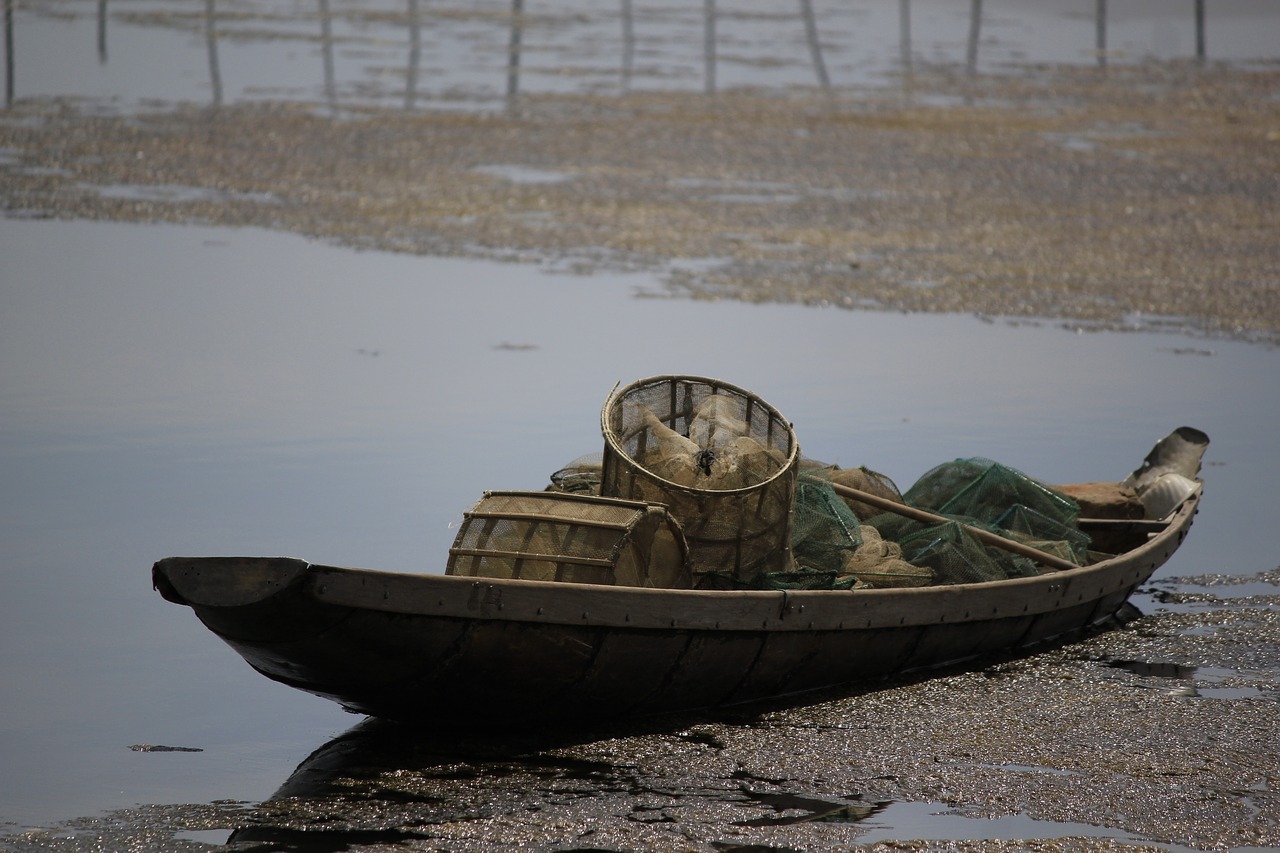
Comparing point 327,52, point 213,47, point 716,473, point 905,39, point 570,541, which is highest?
point 905,39

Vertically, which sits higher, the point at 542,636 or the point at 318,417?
the point at 542,636

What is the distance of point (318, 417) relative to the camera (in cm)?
1244

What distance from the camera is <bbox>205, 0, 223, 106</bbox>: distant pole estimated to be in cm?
3247

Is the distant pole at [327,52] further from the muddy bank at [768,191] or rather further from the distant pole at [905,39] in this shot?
the distant pole at [905,39]

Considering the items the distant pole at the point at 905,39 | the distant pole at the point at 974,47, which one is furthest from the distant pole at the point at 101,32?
the distant pole at the point at 974,47

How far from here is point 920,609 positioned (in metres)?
7.85

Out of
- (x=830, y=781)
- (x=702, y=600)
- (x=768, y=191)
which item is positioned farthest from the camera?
(x=768, y=191)

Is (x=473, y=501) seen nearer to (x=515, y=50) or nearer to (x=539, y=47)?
(x=515, y=50)

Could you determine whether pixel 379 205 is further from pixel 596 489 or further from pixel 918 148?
pixel 596 489

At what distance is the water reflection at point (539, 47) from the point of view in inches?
1362

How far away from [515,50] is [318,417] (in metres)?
25.6

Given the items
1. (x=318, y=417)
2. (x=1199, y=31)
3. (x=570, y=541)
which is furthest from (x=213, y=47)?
(x=570, y=541)

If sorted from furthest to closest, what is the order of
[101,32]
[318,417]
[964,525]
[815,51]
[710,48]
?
1. [710,48]
2. [815,51]
3. [101,32]
4. [318,417]
5. [964,525]

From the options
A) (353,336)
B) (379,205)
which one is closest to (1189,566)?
(353,336)
